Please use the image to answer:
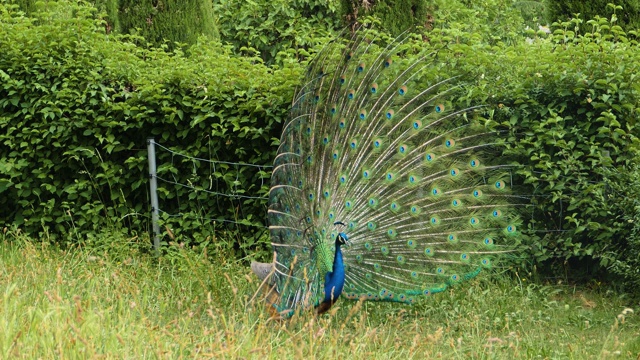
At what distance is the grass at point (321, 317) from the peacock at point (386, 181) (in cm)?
39

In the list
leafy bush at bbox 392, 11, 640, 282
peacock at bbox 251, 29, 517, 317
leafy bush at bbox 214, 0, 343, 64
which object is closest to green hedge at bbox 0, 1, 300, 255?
peacock at bbox 251, 29, 517, 317

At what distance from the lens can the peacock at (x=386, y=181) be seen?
624 centimetres

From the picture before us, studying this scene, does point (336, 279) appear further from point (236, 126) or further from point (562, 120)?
point (562, 120)

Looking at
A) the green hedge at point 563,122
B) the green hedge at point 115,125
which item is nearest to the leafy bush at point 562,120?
the green hedge at point 563,122

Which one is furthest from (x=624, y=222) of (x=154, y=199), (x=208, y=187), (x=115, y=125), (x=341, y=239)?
(x=115, y=125)

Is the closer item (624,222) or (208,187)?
(624,222)

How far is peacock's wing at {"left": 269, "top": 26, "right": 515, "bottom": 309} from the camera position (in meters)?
6.25

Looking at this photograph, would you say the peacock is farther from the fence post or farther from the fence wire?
the fence post

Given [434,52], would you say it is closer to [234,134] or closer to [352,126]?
[352,126]

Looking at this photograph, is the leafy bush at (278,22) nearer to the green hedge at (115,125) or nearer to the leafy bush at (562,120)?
the green hedge at (115,125)

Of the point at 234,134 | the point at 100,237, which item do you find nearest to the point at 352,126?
the point at 234,134

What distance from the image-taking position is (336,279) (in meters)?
5.84

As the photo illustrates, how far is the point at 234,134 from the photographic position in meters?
7.84

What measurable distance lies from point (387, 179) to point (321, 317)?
1069mm
